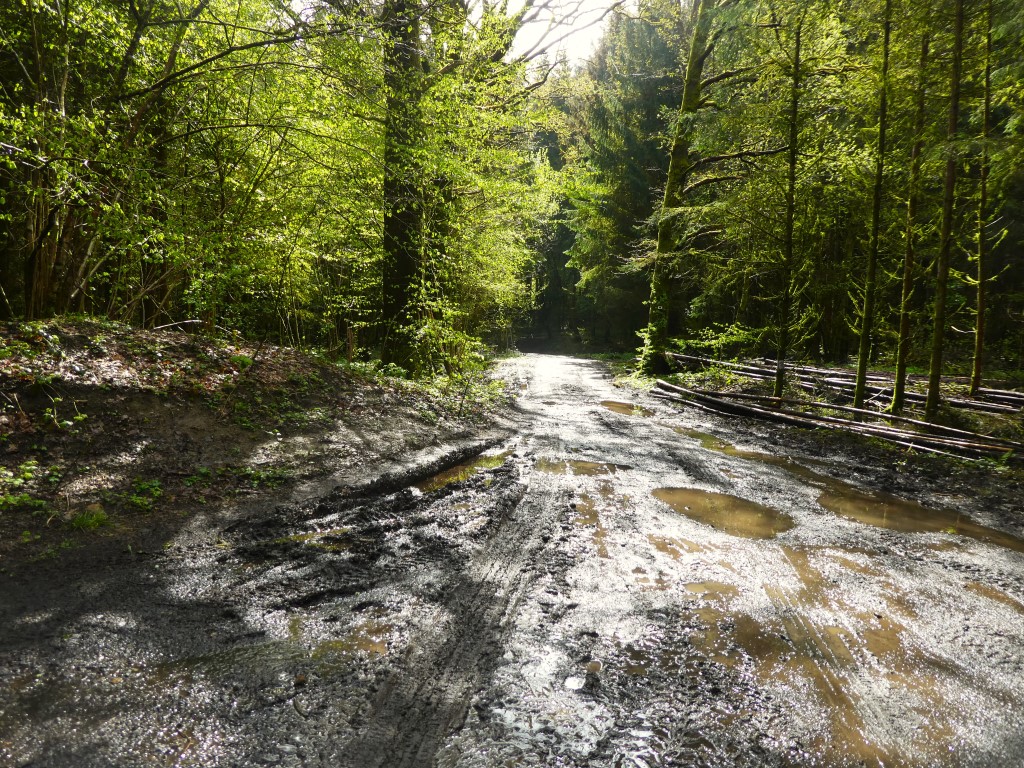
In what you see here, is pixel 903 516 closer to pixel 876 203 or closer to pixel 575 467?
pixel 575 467

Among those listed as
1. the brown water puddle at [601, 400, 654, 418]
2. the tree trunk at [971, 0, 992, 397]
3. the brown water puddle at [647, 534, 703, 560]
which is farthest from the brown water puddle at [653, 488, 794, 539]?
the tree trunk at [971, 0, 992, 397]

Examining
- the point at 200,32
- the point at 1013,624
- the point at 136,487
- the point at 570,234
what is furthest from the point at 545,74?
the point at 570,234

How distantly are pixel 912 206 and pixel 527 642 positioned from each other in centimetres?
915

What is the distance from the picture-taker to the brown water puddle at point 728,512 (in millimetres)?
4234

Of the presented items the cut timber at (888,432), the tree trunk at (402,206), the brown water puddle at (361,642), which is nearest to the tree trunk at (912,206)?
the cut timber at (888,432)

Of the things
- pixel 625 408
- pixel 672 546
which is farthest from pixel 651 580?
pixel 625 408

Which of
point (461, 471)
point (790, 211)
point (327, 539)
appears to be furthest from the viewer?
point (790, 211)

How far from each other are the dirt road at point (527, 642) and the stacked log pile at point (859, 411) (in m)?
2.64

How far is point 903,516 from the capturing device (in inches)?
185

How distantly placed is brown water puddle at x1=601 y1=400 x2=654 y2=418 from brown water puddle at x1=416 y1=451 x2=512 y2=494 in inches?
167

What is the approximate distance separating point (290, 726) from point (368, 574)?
126 centimetres

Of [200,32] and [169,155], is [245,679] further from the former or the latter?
[169,155]

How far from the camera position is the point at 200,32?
240 inches

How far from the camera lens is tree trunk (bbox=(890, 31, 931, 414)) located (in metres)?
7.50
